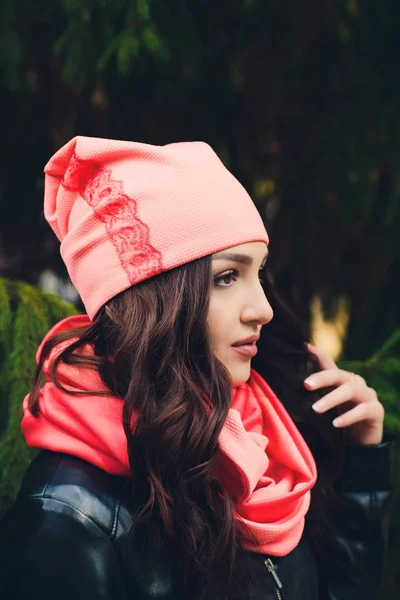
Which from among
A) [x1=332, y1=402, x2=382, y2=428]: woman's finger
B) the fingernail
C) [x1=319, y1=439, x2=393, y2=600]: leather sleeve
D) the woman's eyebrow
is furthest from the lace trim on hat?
[x1=319, y1=439, x2=393, y2=600]: leather sleeve

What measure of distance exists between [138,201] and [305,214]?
1.80 metres

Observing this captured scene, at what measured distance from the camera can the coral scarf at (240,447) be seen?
4.88 feet

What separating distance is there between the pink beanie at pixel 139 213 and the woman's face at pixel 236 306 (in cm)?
4

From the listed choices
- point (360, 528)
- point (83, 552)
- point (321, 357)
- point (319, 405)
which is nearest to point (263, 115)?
point (321, 357)

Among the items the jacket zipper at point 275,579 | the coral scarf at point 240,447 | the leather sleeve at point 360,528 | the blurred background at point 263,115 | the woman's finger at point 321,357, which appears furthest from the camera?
the blurred background at point 263,115

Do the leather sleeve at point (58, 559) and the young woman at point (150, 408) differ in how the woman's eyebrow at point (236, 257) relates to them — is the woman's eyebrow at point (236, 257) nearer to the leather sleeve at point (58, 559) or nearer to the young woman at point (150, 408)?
the young woman at point (150, 408)

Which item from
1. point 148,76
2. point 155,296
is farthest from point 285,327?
point 148,76

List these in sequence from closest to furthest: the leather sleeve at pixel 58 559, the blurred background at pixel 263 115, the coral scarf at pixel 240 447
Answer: the leather sleeve at pixel 58 559 → the coral scarf at pixel 240 447 → the blurred background at pixel 263 115

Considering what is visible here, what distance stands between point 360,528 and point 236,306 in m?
0.84

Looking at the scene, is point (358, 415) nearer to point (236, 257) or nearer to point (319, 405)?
point (319, 405)

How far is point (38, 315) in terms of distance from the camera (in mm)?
1950

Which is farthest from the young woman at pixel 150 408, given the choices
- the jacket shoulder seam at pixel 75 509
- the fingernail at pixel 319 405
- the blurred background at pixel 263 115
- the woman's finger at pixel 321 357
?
the blurred background at pixel 263 115

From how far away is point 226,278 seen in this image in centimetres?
158

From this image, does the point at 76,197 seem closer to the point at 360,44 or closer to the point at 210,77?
the point at 210,77
